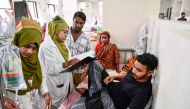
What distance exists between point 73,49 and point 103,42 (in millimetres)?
675

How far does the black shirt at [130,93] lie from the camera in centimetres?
124

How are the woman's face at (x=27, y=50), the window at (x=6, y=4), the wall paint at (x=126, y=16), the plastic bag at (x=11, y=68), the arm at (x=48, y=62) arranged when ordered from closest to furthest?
the plastic bag at (x=11, y=68) < the woman's face at (x=27, y=50) < the arm at (x=48, y=62) < the window at (x=6, y=4) < the wall paint at (x=126, y=16)

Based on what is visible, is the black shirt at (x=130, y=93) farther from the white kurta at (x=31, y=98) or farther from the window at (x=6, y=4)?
the window at (x=6, y=4)

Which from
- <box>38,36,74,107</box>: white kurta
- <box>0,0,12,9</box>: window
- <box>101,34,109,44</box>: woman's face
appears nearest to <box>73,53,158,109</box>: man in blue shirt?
<box>38,36,74,107</box>: white kurta

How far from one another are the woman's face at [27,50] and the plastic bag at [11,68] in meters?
0.25

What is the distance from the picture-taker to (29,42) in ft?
3.73

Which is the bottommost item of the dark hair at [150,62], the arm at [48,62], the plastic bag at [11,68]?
the arm at [48,62]

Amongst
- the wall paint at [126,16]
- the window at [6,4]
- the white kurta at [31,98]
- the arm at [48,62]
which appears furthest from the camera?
the wall paint at [126,16]

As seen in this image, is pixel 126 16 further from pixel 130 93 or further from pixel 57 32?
pixel 130 93

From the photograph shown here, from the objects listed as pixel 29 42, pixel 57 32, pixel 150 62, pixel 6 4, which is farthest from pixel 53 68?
pixel 6 4

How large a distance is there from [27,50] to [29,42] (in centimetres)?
6

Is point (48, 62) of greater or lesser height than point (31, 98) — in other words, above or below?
above

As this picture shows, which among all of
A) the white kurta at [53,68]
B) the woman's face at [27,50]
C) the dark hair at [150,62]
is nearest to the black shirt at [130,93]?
the dark hair at [150,62]

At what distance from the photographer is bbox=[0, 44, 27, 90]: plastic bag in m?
0.75
